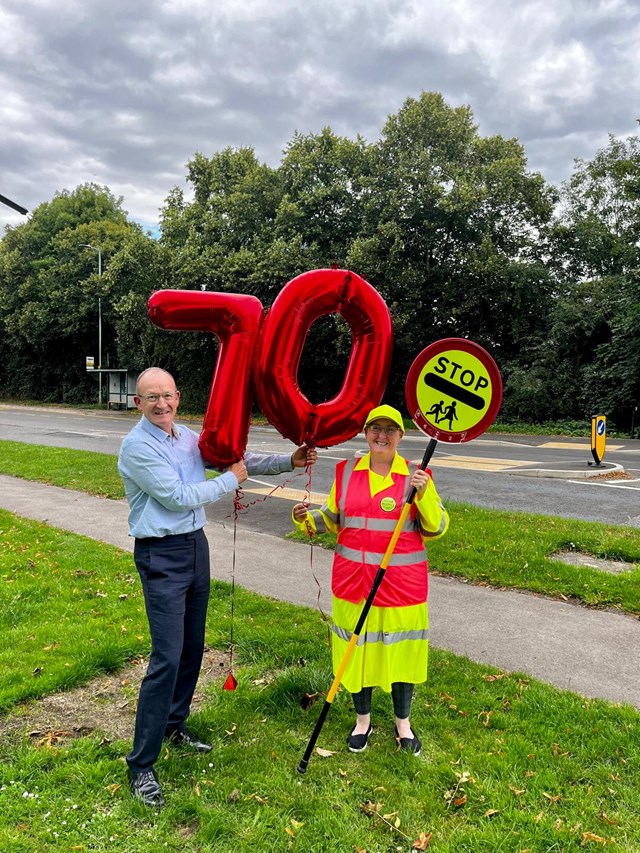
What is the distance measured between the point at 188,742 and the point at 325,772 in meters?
0.74

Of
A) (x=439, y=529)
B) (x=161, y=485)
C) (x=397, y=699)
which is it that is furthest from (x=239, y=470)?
(x=397, y=699)

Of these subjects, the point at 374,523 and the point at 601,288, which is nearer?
the point at 374,523

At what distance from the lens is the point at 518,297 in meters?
23.0

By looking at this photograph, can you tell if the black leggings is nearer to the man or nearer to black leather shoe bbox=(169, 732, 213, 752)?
black leather shoe bbox=(169, 732, 213, 752)

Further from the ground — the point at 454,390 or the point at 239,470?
the point at 454,390

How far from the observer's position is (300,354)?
324 cm

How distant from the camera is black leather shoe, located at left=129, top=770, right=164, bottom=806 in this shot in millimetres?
2709

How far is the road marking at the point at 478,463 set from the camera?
1323cm

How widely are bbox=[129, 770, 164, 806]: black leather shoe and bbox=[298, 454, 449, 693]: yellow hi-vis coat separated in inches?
38.5

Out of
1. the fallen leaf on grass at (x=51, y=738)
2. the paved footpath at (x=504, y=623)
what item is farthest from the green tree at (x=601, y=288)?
the fallen leaf on grass at (x=51, y=738)

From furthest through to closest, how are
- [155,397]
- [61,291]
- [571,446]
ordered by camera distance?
[61,291] < [571,446] < [155,397]

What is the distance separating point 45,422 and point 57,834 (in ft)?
82.9

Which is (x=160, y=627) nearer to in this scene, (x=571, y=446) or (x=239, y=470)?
(x=239, y=470)

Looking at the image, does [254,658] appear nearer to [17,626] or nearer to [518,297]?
[17,626]
